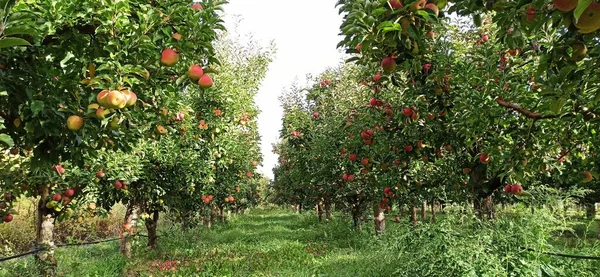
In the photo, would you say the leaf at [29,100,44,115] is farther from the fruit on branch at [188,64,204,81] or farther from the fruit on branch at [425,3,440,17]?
the fruit on branch at [425,3,440,17]

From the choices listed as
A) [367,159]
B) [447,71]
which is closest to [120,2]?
[447,71]

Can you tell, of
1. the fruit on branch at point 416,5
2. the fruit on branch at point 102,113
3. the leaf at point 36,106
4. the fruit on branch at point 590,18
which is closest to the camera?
the fruit on branch at point 590,18

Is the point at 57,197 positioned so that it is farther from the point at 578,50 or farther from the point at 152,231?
the point at 578,50

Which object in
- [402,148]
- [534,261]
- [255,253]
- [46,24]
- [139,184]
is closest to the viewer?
[46,24]

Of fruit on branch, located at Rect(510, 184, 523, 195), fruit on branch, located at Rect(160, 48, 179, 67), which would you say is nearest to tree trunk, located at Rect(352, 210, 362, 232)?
fruit on branch, located at Rect(510, 184, 523, 195)

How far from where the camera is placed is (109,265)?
8930mm

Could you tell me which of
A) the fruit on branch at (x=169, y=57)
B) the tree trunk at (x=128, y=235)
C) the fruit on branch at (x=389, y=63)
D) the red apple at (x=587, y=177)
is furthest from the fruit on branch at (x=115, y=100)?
the tree trunk at (x=128, y=235)

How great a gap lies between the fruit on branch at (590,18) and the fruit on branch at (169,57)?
229 centimetres

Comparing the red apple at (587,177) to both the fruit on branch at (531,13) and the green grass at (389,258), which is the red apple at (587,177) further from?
the fruit on branch at (531,13)

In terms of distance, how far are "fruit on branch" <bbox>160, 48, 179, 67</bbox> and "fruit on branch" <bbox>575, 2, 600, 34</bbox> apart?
2294 mm

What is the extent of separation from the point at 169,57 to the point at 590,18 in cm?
235

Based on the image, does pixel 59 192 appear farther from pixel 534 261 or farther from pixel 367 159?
pixel 534 261

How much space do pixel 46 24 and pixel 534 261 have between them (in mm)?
5078

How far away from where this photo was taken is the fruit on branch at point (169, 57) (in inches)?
109
